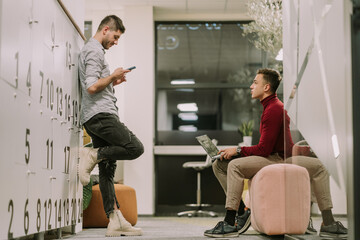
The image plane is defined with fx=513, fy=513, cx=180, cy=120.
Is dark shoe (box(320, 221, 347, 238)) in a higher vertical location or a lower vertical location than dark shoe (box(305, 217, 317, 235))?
higher

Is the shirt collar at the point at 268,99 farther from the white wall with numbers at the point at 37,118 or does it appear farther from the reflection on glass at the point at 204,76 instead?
the reflection on glass at the point at 204,76

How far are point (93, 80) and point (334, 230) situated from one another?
2043 mm

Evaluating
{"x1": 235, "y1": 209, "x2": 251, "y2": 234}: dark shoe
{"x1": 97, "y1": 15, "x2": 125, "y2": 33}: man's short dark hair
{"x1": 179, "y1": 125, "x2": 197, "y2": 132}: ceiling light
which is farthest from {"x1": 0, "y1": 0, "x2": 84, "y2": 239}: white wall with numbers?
{"x1": 179, "y1": 125, "x2": 197, "y2": 132}: ceiling light

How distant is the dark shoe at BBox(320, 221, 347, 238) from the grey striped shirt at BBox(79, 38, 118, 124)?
180cm

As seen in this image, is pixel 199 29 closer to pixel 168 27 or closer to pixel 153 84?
pixel 168 27

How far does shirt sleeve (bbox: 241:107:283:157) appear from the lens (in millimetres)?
3365

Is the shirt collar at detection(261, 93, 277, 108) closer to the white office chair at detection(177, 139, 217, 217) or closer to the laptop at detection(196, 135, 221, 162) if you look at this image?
the laptop at detection(196, 135, 221, 162)

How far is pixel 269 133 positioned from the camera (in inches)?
133

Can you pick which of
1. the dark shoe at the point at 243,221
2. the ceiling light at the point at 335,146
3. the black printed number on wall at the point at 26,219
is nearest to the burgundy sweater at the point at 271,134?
the dark shoe at the point at 243,221

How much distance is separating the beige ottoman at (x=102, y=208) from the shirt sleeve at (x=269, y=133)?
5.55 ft

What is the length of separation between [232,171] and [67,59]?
1307 mm

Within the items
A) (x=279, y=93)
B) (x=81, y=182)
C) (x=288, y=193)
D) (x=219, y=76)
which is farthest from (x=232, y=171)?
(x=219, y=76)

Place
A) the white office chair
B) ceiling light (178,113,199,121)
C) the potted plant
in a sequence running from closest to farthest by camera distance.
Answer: the white office chair, the potted plant, ceiling light (178,113,199,121)

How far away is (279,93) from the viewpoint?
11.7ft
